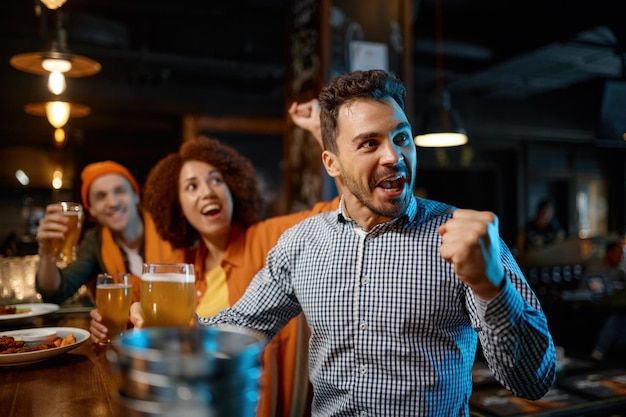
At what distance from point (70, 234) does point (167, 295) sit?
109 centimetres

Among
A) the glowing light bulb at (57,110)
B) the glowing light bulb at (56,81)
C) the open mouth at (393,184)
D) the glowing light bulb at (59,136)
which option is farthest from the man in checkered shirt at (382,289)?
the glowing light bulb at (59,136)

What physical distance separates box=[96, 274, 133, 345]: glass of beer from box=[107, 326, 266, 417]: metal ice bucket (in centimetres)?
121

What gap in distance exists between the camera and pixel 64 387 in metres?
1.35

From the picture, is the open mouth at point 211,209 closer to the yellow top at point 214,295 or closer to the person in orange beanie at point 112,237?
the yellow top at point 214,295

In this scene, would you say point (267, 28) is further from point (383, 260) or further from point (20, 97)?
point (383, 260)

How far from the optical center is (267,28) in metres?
5.59

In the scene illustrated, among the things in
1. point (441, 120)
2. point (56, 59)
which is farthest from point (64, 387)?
point (441, 120)

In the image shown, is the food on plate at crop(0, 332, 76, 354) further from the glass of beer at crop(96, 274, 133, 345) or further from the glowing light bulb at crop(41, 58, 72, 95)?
the glowing light bulb at crop(41, 58, 72, 95)

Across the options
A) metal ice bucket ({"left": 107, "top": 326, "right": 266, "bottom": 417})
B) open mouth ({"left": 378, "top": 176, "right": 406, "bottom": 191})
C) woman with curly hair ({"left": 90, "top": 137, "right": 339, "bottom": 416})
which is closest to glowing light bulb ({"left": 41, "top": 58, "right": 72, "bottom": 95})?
woman with curly hair ({"left": 90, "top": 137, "right": 339, "bottom": 416})

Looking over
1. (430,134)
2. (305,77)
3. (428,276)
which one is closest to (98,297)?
(428,276)

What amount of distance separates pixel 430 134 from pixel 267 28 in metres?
1.98

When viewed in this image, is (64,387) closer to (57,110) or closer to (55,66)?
(55,66)

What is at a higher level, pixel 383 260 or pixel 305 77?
pixel 305 77

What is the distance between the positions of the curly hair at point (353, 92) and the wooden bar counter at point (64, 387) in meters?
0.93
